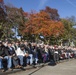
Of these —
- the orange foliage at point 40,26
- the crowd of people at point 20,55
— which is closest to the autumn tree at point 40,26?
the orange foliage at point 40,26

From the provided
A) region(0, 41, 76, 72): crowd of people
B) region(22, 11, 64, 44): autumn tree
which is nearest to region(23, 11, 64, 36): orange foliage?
region(22, 11, 64, 44): autumn tree

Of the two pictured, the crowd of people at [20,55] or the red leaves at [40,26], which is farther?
the red leaves at [40,26]

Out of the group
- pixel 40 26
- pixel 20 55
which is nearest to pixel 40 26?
pixel 40 26

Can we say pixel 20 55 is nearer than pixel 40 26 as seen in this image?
Yes

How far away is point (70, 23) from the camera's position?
240ft

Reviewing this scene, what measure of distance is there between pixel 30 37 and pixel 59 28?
6859 millimetres

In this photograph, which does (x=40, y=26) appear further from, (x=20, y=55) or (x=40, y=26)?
(x=20, y=55)

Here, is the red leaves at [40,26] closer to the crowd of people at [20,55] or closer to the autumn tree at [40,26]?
the autumn tree at [40,26]

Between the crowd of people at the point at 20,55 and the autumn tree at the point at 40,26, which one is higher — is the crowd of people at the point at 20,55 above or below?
below

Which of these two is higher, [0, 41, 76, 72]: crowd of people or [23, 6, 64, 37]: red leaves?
[23, 6, 64, 37]: red leaves

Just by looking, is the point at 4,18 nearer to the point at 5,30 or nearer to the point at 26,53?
the point at 5,30

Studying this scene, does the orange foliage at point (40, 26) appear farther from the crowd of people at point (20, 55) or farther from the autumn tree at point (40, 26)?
the crowd of people at point (20, 55)

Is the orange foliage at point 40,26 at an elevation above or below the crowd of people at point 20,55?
above

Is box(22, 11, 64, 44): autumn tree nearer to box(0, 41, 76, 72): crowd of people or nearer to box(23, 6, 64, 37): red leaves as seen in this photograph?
box(23, 6, 64, 37): red leaves
